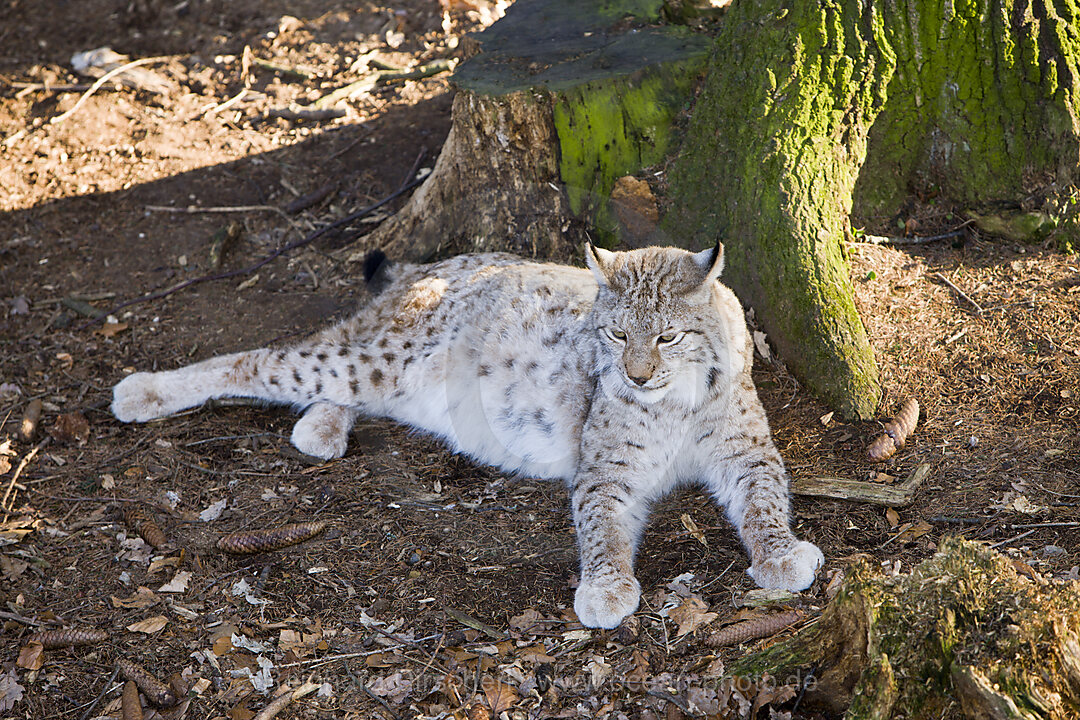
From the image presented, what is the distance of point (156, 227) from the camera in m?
5.44

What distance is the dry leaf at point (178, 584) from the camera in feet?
10.3

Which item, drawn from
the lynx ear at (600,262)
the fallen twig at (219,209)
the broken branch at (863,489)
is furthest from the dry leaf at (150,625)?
the fallen twig at (219,209)

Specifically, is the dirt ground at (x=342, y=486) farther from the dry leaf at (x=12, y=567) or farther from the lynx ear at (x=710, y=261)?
the lynx ear at (x=710, y=261)

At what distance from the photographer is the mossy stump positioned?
4.25 metres

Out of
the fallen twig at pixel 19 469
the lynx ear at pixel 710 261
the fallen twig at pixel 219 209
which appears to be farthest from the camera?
the fallen twig at pixel 219 209

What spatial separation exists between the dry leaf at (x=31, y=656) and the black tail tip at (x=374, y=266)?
229cm

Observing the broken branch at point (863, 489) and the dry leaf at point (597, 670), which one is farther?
the broken branch at point (863, 489)

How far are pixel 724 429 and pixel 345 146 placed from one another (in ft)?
12.0

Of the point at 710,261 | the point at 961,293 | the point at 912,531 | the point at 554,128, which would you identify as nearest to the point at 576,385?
the point at 710,261

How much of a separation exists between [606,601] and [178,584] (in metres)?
1.58

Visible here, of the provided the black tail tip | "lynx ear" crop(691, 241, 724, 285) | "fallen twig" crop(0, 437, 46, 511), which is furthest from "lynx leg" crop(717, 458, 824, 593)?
"fallen twig" crop(0, 437, 46, 511)

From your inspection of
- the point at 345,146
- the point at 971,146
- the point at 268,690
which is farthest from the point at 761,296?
the point at 345,146

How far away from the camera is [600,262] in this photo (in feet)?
10.9

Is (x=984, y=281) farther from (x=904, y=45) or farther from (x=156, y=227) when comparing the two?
(x=156, y=227)
